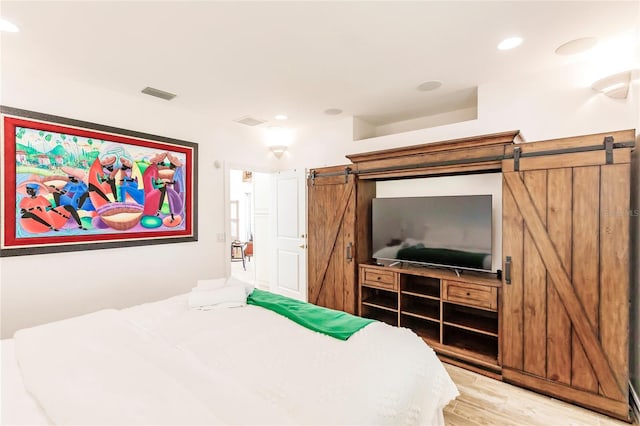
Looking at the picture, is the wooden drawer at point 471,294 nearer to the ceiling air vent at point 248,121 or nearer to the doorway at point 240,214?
the ceiling air vent at point 248,121

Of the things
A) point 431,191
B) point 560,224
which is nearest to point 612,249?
point 560,224

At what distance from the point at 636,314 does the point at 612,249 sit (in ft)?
1.83

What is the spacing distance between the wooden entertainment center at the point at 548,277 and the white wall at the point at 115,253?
7.69ft

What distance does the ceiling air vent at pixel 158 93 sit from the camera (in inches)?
118

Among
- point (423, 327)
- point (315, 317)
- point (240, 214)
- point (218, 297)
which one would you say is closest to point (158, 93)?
point (218, 297)

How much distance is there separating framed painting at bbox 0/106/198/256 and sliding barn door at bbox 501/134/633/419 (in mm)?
3527

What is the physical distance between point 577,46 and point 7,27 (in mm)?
4146

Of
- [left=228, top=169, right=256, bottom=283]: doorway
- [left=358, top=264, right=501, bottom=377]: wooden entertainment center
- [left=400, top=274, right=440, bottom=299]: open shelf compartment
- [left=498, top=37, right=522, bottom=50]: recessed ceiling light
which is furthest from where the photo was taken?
[left=228, top=169, right=256, bottom=283]: doorway

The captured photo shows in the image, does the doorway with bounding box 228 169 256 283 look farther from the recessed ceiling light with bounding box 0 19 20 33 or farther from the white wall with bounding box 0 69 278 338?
the recessed ceiling light with bounding box 0 19 20 33

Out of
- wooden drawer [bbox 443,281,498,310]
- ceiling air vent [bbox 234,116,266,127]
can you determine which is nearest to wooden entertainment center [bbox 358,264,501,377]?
wooden drawer [bbox 443,281,498,310]

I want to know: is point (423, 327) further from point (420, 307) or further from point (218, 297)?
point (218, 297)

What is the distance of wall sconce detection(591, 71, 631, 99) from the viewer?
2193mm

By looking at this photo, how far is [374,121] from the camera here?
4.07 m

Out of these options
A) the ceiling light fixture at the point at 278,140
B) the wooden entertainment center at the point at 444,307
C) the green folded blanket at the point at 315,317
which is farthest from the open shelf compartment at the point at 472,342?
the ceiling light fixture at the point at 278,140
